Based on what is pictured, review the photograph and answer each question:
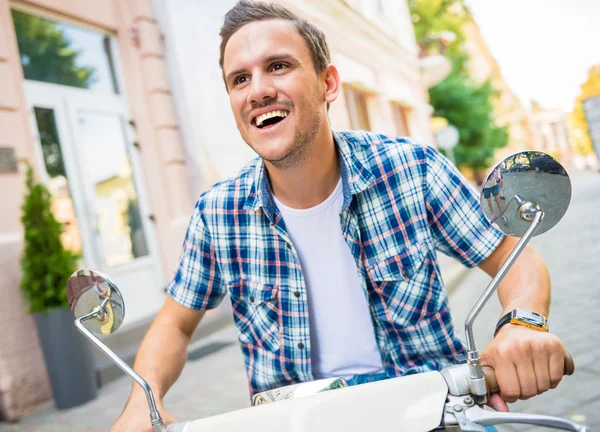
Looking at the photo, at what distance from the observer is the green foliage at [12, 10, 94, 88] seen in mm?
5133

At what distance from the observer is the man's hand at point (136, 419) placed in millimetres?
1170

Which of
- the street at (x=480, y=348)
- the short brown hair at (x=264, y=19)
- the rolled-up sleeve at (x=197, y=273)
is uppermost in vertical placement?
the short brown hair at (x=264, y=19)

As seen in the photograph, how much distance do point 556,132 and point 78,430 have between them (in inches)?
2071

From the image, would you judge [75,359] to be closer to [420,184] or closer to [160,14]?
[420,184]

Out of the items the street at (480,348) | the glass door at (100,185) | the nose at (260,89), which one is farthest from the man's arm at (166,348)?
the glass door at (100,185)

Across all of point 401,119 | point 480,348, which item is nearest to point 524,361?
point 480,348

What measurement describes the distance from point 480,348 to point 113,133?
4.33 m

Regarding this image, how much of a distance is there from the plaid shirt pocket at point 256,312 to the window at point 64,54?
14.8ft

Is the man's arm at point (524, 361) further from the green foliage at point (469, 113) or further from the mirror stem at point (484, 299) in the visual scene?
the green foliage at point (469, 113)

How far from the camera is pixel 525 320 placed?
1101mm

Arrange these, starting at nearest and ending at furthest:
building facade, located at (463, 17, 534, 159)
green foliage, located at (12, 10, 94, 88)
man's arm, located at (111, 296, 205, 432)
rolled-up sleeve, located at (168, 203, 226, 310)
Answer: man's arm, located at (111, 296, 205, 432) < rolled-up sleeve, located at (168, 203, 226, 310) < green foliage, located at (12, 10, 94, 88) < building facade, located at (463, 17, 534, 159)

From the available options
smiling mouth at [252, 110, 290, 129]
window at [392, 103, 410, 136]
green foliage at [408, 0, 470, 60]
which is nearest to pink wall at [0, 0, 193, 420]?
smiling mouth at [252, 110, 290, 129]

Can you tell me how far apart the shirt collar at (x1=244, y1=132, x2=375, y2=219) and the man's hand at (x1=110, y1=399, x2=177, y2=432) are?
0.58 m

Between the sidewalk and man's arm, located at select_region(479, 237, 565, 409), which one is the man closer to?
man's arm, located at select_region(479, 237, 565, 409)
